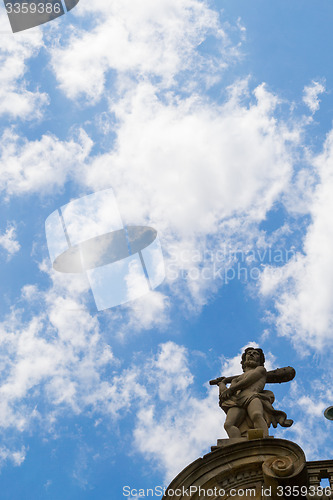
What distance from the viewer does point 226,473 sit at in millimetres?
12289

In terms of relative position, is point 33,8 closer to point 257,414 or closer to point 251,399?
point 251,399

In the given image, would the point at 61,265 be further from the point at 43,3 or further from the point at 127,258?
the point at 43,3

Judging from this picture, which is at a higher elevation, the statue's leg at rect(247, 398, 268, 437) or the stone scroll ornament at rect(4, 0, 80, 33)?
the stone scroll ornament at rect(4, 0, 80, 33)

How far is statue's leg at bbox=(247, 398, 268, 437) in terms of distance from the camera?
1385cm

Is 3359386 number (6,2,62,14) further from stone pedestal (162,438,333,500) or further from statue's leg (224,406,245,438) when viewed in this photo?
stone pedestal (162,438,333,500)

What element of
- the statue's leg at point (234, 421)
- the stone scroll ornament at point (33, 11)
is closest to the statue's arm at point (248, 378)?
the statue's leg at point (234, 421)

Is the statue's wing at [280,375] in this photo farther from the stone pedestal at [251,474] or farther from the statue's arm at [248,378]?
the stone pedestal at [251,474]

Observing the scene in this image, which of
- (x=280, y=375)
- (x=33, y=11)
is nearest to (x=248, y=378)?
(x=280, y=375)

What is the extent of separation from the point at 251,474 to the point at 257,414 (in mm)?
2043

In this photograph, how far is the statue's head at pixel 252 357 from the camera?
53.2 ft

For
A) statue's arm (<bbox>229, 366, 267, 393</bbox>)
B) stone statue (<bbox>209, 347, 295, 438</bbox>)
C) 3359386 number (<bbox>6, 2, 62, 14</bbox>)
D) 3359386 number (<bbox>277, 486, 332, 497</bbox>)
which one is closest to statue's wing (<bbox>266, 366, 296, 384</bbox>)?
stone statue (<bbox>209, 347, 295, 438</bbox>)

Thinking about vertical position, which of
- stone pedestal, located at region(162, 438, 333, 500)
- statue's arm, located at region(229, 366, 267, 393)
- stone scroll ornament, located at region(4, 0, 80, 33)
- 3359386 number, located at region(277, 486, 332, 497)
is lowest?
3359386 number, located at region(277, 486, 332, 497)

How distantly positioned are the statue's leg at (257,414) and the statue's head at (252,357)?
1.78m

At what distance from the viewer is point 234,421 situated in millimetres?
14242
